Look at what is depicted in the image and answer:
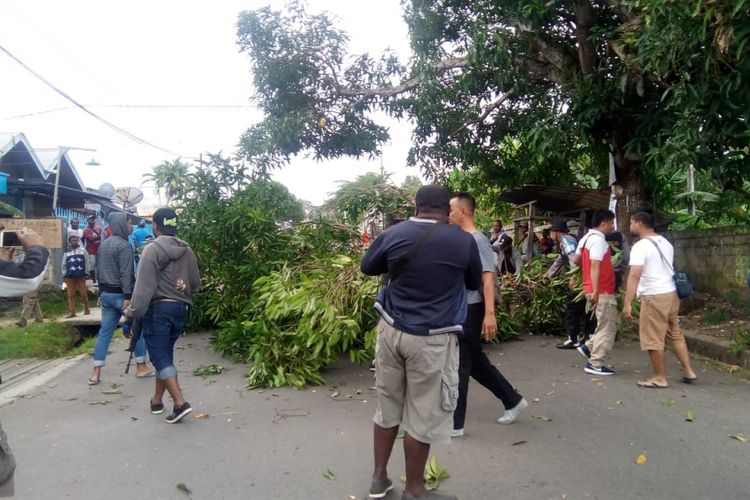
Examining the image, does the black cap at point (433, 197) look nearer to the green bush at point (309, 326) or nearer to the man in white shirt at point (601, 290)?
the green bush at point (309, 326)

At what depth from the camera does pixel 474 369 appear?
4.42 m

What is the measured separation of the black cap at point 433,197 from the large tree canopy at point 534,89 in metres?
2.52

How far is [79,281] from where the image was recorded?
1043cm

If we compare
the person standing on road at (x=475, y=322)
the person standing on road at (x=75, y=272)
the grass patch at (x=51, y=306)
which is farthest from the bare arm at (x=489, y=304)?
the grass patch at (x=51, y=306)

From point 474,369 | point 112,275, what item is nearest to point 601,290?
point 474,369

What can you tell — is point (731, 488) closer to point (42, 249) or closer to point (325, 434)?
point (325, 434)

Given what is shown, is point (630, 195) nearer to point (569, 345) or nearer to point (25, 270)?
point (569, 345)

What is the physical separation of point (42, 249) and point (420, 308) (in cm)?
196

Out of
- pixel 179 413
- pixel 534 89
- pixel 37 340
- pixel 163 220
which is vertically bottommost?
pixel 37 340

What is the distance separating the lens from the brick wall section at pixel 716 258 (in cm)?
842

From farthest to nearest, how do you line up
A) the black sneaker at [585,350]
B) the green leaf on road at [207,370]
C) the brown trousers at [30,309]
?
the brown trousers at [30,309]
the black sneaker at [585,350]
the green leaf on road at [207,370]

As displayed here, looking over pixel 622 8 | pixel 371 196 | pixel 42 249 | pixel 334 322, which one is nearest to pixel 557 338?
pixel 371 196

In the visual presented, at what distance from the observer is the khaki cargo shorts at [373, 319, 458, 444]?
3207mm

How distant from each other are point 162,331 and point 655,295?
4.51 meters
